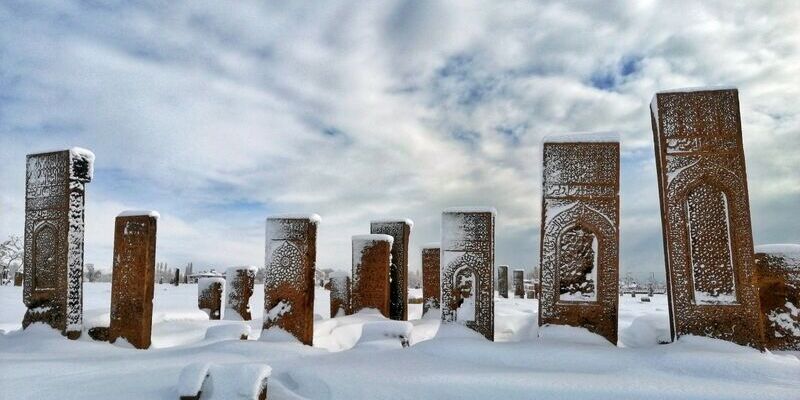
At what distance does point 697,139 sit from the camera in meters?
5.68

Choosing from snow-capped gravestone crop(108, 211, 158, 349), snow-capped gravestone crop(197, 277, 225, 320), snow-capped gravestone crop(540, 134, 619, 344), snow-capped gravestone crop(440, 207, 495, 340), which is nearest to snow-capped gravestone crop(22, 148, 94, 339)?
snow-capped gravestone crop(108, 211, 158, 349)

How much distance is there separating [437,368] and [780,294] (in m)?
4.59

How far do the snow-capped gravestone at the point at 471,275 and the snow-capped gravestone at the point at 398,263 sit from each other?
122 inches

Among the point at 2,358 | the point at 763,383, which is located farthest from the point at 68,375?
the point at 763,383

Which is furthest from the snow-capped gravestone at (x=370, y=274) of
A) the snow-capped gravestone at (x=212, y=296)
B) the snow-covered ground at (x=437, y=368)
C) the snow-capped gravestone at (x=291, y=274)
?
the snow-capped gravestone at (x=212, y=296)

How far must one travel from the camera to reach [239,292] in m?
10.5

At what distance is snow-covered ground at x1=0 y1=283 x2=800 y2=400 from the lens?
370cm

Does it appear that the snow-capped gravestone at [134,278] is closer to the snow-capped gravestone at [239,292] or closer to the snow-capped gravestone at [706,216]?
the snow-capped gravestone at [239,292]

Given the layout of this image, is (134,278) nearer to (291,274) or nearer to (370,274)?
(291,274)

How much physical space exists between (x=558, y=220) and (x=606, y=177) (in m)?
0.73

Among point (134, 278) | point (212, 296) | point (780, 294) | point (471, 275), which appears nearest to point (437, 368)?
point (471, 275)

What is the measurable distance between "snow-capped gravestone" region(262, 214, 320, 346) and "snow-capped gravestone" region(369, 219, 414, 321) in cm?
327

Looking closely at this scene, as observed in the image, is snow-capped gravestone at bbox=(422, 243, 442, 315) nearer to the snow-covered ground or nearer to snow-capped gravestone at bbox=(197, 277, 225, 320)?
the snow-covered ground

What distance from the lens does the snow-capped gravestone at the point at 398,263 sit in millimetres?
9906
